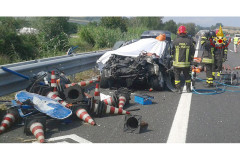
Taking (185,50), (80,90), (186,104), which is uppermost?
(185,50)

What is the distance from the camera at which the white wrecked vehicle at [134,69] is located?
26.4ft

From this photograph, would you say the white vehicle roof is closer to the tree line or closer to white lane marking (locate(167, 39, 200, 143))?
white lane marking (locate(167, 39, 200, 143))

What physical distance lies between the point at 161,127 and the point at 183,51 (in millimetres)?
3858

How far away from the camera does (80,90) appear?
19.1 feet

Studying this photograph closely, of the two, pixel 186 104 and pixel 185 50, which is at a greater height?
pixel 185 50

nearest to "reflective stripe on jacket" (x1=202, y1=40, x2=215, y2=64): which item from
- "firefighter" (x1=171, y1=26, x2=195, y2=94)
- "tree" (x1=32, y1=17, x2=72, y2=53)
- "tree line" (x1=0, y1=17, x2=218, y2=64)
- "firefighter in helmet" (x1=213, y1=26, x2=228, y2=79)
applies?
"firefighter in helmet" (x1=213, y1=26, x2=228, y2=79)

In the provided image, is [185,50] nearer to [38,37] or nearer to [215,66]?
[215,66]

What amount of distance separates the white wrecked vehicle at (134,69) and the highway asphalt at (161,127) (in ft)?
4.79

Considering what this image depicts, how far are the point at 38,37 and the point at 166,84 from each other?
1290 centimetres

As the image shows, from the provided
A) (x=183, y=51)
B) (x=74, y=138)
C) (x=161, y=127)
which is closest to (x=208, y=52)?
(x=183, y=51)

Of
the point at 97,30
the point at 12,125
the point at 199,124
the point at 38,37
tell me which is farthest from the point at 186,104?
the point at 97,30

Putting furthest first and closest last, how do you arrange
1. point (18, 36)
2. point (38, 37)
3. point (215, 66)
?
point (38, 37), point (18, 36), point (215, 66)

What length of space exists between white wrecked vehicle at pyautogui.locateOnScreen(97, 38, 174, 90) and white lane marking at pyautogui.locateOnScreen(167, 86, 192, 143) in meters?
1.23

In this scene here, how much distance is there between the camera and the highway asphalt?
4.41m
